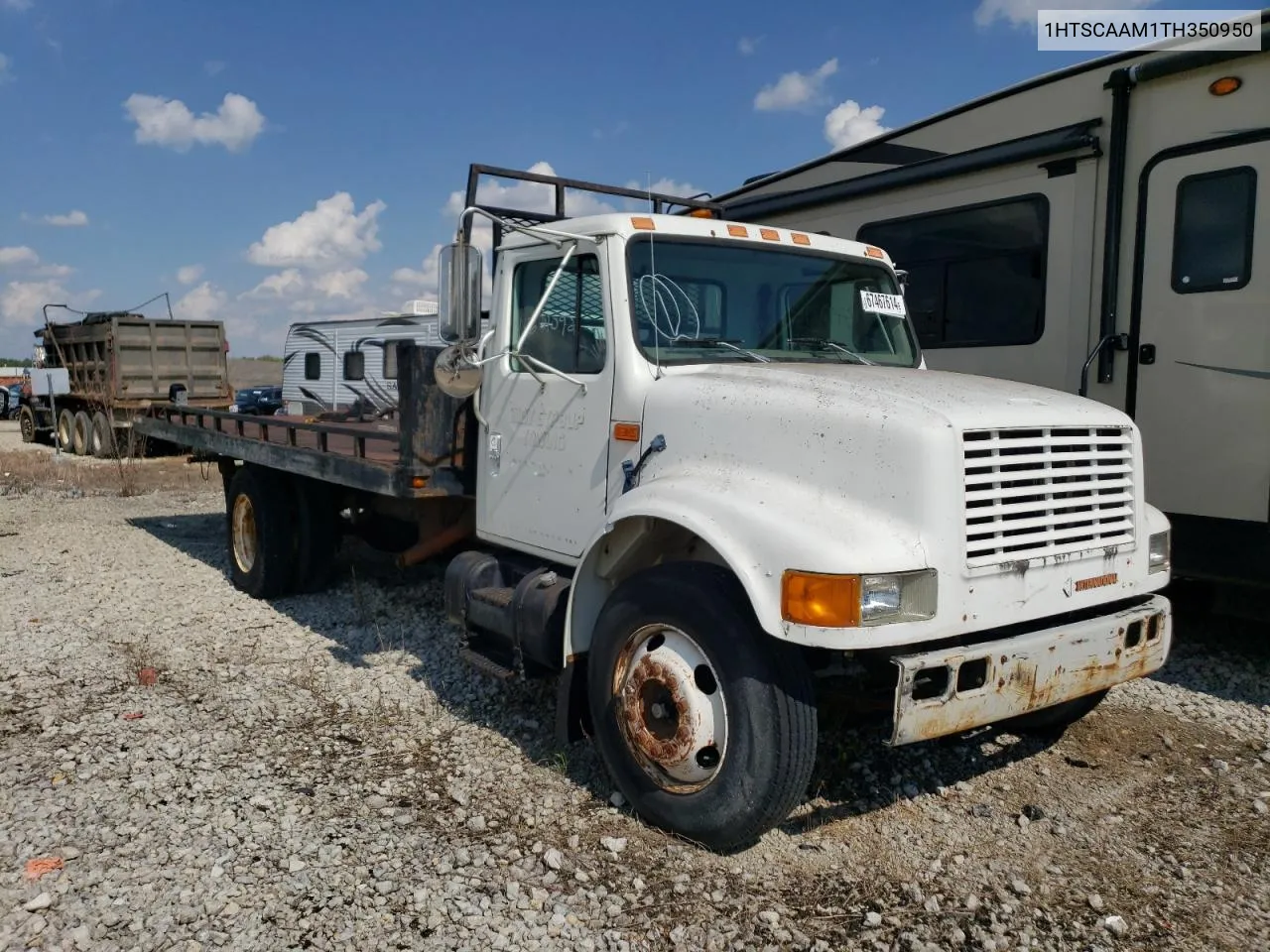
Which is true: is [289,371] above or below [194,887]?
above

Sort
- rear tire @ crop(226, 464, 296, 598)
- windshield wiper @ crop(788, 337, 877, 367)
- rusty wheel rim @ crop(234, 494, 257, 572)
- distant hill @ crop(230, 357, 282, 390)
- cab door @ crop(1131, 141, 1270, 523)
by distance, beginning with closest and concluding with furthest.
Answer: windshield wiper @ crop(788, 337, 877, 367)
cab door @ crop(1131, 141, 1270, 523)
rear tire @ crop(226, 464, 296, 598)
rusty wheel rim @ crop(234, 494, 257, 572)
distant hill @ crop(230, 357, 282, 390)

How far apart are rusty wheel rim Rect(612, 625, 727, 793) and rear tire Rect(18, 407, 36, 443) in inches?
933

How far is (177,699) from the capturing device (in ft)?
16.9

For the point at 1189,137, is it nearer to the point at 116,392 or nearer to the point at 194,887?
the point at 194,887

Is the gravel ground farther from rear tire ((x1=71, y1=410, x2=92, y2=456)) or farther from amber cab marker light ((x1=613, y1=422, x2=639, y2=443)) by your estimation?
rear tire ((x1=71, y1=410, x2=92, y2=456))

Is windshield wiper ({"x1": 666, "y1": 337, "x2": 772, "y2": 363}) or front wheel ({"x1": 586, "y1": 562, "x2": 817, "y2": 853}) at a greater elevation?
windshield wiper ({"x1": 666, "y1": 337, "x2": 772, "y2": 363})

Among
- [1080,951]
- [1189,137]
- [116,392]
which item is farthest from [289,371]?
[1080,951]

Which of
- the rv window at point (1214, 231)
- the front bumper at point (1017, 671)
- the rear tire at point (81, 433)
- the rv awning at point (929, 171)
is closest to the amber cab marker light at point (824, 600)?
the front bumper at point (1017, 671)

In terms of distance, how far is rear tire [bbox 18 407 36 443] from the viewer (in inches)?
923

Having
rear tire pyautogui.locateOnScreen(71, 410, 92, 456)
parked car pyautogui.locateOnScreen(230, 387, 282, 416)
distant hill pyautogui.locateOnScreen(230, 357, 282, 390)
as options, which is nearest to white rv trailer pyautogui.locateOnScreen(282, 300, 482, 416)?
parked car pyautogui.locateOnScreen(230, 387, 282, 416)

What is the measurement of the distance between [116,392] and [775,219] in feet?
50.1

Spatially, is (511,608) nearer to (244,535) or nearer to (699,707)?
(699,707)

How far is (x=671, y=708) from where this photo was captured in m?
3.63

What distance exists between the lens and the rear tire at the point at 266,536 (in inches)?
284
